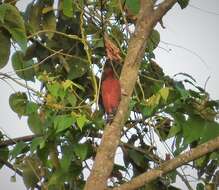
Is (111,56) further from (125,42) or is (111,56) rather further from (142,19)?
(125,42)

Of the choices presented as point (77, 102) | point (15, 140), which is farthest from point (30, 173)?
point (77, 102)

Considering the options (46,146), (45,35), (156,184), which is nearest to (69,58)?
(45,35)

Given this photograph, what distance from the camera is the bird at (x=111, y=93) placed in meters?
0.83

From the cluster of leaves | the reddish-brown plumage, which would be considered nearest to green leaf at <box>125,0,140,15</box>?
the cluster of leaves

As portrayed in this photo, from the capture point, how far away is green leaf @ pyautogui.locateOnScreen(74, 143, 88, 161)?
0.95 m

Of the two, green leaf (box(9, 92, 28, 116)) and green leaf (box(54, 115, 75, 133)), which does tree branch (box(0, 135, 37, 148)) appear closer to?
green leaf (box(9, 92, 28, 116))

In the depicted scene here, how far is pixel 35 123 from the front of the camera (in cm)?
108

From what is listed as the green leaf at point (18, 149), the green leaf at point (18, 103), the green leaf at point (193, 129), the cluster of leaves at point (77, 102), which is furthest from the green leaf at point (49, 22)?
the green leaf at point (193, 129)

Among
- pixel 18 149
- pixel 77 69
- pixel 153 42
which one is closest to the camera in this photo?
pixel 18 149

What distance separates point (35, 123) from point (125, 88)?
319 millimetres

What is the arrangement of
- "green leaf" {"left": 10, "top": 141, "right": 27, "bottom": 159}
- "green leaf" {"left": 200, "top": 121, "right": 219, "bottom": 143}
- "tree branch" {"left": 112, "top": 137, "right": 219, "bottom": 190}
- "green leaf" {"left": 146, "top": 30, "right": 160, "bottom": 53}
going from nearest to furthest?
"tree branch" {"left": 112, "top": 137, "right": 219, "bottom": 190}
"green leaf" {"left": 200, "top": 121, "right": 219, "bottom": 143}
"green leaf" {"left": 10, "top": 141, "right": 27, "bottom": 159}
"green leaf" {"left": 146, "top": 30, "right": 160, "bottom": 53}

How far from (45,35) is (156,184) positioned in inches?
18.3

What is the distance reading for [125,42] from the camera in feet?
4.12

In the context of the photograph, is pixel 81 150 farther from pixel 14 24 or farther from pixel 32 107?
pixel 14 24
